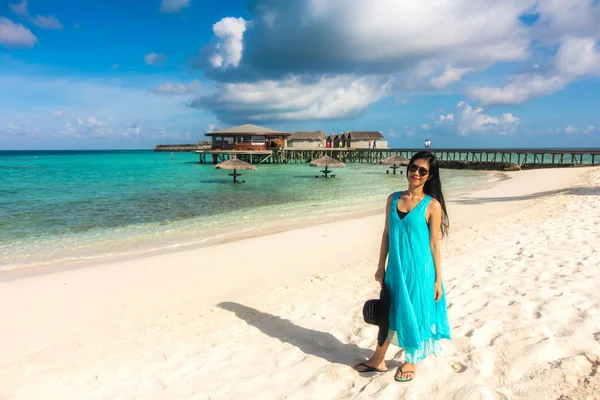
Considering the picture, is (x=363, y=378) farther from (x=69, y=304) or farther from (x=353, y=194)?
(x=353, y=194)

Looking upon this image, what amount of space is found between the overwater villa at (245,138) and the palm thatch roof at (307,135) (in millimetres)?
9603

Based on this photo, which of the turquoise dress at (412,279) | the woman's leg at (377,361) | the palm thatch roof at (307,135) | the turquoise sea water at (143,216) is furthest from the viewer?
the palm thatch roof at (307,135)

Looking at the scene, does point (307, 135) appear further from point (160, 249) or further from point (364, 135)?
point (160, 249)

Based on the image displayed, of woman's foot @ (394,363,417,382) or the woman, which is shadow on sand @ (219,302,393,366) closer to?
woman's foot @ (394,363,417,382)

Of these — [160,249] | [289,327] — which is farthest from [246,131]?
[289,327]

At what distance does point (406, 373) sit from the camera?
9.27ft

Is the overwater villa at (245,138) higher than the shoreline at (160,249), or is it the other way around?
the overwater villa at (245,138)

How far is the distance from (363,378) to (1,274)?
7459mm

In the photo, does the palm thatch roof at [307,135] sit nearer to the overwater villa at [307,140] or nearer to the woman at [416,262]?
the overwater villa at [307,140]

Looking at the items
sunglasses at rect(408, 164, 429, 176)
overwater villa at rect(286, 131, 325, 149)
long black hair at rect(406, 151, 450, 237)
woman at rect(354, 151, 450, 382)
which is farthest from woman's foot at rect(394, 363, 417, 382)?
overwater villa at rect(286, 131, 325, 149)

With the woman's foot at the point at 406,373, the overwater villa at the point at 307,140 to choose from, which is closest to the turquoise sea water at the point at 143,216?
the woman's foot at the point at 406,373

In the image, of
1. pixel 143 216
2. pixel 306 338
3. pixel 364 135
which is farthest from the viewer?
pixel 364 135

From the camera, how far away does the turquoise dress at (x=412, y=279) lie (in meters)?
2.67

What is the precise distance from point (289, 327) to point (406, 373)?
157 cm
